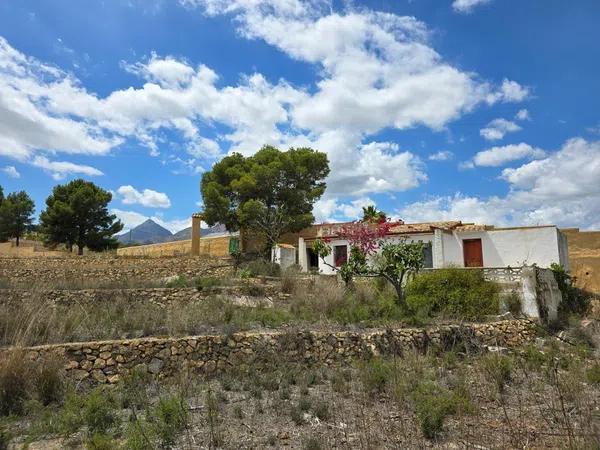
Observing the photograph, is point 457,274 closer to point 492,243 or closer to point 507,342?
point 507,342

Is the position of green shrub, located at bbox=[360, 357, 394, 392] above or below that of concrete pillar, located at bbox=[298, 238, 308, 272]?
below

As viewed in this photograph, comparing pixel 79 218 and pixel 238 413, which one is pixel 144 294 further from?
pixel 79 218

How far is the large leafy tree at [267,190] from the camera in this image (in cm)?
2634

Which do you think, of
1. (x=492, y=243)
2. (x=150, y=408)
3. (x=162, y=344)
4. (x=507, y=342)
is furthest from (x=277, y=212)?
(x=150, y=408)

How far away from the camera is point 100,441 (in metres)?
4.62

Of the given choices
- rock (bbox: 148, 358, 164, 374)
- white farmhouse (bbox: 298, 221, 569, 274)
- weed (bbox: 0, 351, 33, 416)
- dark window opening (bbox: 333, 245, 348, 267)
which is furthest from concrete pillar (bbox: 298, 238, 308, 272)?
weed (bbox: 0, 351, 33, 416)

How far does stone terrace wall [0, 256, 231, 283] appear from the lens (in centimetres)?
2125

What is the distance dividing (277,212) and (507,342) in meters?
16.3

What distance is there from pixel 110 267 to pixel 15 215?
19.1m

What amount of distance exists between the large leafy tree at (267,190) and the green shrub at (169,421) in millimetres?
20019

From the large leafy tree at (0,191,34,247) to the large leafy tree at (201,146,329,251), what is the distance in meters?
18.2

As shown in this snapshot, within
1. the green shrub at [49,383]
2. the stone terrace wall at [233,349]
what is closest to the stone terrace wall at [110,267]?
the stone terrace wall at [233,349]

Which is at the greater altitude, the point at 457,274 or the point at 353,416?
the point at 457,274

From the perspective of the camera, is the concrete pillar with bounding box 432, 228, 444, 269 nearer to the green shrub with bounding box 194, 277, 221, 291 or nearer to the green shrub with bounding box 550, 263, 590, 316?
the green shrub with bounding box 550, 263, 590, 316
